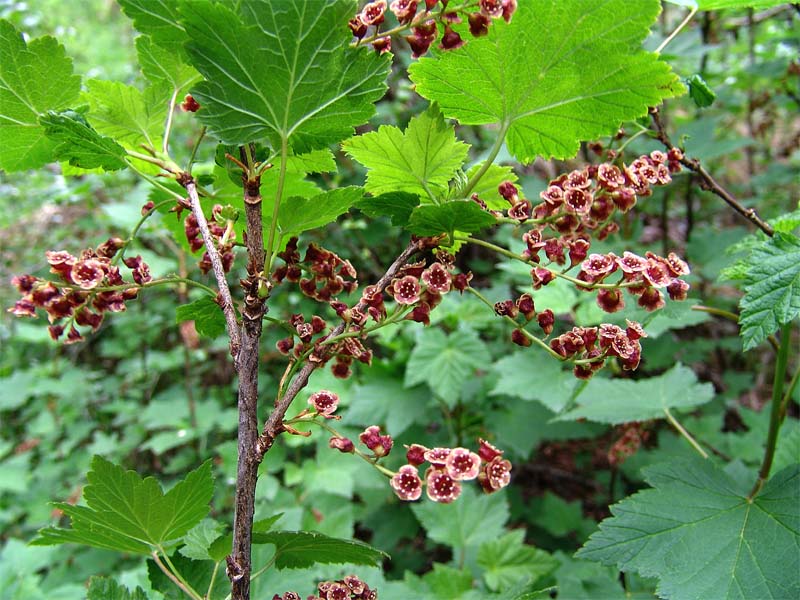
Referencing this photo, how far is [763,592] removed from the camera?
112 cm

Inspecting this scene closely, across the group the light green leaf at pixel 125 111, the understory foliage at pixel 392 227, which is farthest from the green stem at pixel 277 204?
the light green leaf at pixel 125 111

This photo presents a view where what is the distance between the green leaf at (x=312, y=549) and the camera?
901 mm

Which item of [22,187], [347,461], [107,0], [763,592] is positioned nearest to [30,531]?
[347,461]

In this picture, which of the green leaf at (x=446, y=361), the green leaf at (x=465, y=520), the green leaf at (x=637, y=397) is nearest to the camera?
the green leaf at (x=637, y=397)

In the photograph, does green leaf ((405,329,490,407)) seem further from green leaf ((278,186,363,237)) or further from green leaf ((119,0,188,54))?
green leaf ((119,0,188,54))

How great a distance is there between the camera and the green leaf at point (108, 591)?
100cm

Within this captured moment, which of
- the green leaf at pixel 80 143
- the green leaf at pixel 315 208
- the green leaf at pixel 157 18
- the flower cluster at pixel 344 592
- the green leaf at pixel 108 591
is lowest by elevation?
the flower cluster at pixel 344 592

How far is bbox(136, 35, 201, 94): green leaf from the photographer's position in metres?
0.98

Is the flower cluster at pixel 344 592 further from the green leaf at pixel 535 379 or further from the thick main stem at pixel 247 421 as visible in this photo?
the green leaf at pixel 535 379

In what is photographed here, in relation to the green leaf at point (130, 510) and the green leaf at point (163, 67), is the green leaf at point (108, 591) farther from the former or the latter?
the green leaf at point (163, 67)

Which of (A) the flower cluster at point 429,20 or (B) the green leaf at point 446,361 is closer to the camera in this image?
(A) the flower cluster at point 429,20

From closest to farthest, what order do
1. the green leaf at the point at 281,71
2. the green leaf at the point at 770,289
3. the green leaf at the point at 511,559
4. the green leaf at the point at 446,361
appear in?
1. the green leaf at the point at 281,71
2. the green leaf at the point at 770,289
3. the green leaf at the point at 511,559
4. the green leaf at the point at 446,361

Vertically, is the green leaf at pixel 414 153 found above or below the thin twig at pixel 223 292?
above

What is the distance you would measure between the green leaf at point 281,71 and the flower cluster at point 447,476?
0.49 metres
